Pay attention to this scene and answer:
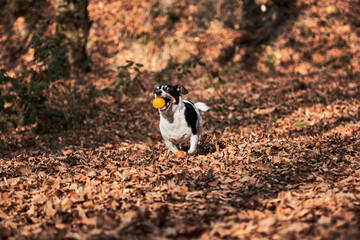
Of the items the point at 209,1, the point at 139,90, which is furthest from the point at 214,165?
the point at 209,1

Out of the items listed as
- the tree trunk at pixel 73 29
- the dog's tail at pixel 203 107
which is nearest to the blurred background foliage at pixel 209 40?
the tree trunk at pixel 73 29

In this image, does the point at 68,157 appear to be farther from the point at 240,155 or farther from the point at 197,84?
the point at 197,84

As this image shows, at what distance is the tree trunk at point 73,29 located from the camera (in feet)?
38.1

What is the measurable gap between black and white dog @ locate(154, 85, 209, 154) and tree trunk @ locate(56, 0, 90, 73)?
7.37 metres

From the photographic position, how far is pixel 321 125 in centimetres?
735

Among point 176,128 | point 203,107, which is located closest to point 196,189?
point 176,128

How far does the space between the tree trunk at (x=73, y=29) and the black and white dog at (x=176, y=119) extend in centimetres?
737

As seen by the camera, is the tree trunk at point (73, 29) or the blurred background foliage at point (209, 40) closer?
the tree trunk at point (73, 29)

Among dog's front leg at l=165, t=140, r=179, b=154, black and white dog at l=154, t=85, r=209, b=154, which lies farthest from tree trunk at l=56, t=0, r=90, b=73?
black and white dog at l=154, t=85, r=209, b=154

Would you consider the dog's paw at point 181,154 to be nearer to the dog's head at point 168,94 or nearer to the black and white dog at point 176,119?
the black and white dog at point 176,119

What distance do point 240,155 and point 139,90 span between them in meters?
5.90

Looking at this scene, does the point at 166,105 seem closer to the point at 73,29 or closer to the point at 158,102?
the point at 158,102

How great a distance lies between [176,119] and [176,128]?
0.13 metres

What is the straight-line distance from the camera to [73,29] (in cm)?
1186
